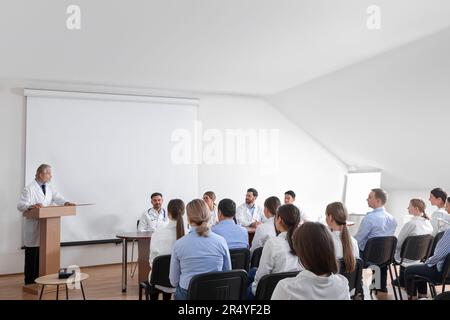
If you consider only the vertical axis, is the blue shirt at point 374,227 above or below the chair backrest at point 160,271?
above

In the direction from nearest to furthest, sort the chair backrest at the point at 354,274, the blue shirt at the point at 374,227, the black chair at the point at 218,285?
1. the black chair at the point at 218,285
2. the chair backrest at the point at 354,274
3. the blue shirt at the point at 374,227

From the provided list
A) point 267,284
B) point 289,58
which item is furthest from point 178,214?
point 289,58

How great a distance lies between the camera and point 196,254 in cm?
302

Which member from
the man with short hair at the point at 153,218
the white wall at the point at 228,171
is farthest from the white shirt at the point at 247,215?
the man with short hair at the point at 153,218

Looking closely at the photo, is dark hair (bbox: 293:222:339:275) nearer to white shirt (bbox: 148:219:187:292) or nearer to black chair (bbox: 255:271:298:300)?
black chair (bbox: 255:271:298:300)

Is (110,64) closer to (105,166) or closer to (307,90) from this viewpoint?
(105,166)

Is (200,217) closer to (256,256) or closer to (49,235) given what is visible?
(256,256)

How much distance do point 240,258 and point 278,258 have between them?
0.89 metres

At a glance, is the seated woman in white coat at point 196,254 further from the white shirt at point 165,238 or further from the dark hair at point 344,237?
the dark hair at point 344,237

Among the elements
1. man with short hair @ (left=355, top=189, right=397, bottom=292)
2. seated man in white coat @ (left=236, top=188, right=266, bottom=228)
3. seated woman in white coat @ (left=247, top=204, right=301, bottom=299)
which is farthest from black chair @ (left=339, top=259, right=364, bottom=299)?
seated man in white coat @ (left=236, top=188, right=266, bottom=228)

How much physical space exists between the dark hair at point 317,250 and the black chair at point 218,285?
90 centimetres

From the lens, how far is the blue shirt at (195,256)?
3.02 m

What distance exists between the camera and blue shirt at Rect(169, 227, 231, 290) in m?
3.02

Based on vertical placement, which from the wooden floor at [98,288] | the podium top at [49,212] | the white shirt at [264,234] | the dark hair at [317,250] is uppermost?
the dark hair at [317,250]
